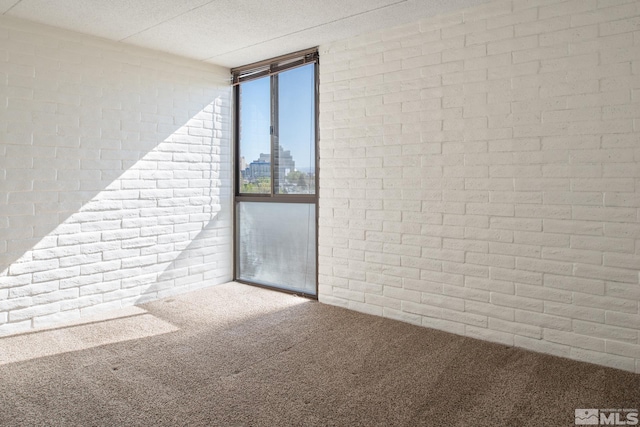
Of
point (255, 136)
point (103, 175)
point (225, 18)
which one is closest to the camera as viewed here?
point (225, 18)

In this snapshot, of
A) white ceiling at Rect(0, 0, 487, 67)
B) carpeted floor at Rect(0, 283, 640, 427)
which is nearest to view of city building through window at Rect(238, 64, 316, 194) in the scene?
white ceiling at Rect(0, 0, 487, 67)

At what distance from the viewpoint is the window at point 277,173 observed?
4168 mm

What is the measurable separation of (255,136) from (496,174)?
8.39ft

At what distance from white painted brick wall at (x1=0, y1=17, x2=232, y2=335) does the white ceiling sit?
254 mm

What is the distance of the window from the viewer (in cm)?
417

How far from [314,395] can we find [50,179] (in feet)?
→ 8.61

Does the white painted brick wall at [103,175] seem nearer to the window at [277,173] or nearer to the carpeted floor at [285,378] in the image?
the window at [277,173]

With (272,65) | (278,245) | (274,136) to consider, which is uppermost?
(272,65)

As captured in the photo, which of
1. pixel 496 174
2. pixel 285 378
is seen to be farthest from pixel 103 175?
pixel 496 174

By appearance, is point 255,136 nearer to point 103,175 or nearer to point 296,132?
point 296,132

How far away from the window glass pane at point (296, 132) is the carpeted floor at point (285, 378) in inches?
55.8

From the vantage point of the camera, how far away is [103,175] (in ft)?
12.1

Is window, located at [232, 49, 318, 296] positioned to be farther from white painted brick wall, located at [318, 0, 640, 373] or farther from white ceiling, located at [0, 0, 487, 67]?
white ceiling, located at [0, 0, 487, 67]

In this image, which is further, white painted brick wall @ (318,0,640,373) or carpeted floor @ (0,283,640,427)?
white painted brick wall @ (318,0,640,373)
